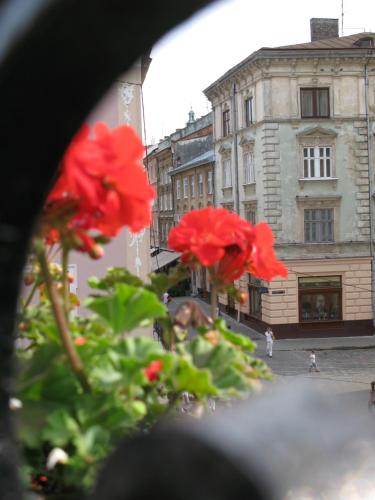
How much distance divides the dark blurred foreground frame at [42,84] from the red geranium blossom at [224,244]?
22.7 inches

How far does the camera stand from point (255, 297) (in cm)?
2198

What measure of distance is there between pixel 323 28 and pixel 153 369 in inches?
990

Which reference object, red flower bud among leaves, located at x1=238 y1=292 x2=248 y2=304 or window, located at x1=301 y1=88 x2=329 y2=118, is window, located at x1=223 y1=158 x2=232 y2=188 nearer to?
window, located at x1=301 y1=88 x2=329 y2=118

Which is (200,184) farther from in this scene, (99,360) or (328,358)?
(99,360)

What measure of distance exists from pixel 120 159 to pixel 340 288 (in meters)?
20.6

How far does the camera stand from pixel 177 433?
1.51ft

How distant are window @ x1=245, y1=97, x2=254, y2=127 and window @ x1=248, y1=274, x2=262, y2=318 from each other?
461 cm

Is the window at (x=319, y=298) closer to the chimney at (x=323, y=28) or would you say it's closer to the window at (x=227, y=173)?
the window at (x=227, y=173)

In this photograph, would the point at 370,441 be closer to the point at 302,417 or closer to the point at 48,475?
the point at 302,417

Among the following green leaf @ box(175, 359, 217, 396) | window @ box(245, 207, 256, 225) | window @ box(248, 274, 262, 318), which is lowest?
window @ box(248, 274, 262, 318)

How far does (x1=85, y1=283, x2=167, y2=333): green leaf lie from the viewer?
2.94ft

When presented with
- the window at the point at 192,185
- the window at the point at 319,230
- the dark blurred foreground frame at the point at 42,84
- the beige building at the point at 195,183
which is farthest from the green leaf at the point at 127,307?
the window at the point at 192,185

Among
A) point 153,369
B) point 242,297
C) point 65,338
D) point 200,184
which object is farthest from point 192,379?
point 200,184

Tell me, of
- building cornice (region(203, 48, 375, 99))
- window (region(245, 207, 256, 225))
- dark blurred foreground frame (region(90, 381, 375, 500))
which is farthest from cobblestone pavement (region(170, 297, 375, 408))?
dark blurred foreground frame (region(90, 381, 375, 500))
